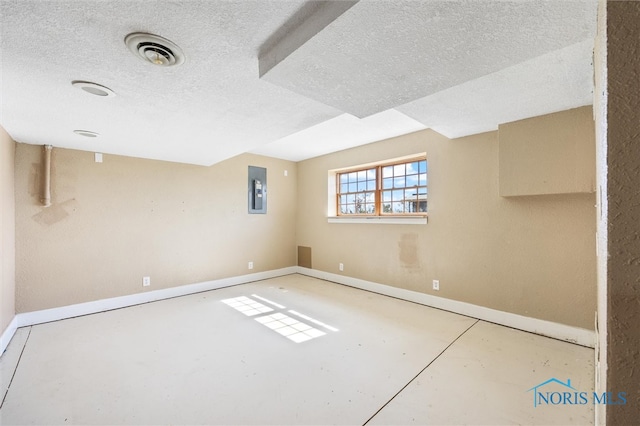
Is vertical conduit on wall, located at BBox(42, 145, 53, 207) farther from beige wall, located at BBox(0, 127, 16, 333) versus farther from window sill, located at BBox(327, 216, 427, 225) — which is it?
window sill, located at BBox(327, 216, 427, 225)

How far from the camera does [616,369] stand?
495 millimetres

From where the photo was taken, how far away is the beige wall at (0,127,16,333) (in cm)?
238

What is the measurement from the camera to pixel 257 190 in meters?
4.77

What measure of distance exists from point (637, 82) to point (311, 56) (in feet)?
3.68

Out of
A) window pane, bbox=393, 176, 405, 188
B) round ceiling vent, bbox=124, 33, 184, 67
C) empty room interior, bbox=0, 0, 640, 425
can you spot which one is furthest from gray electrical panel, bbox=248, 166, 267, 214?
round ceiling vent, bbox=124, 33, 184, 67

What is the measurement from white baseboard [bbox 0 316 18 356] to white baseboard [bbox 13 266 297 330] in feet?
0.28

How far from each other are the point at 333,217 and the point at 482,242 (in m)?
2.35

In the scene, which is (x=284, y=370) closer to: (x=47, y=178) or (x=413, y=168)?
(x=413, y=168)

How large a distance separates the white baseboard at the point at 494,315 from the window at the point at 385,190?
1.10 metres

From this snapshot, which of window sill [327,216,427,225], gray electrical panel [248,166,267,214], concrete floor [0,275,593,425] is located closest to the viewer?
concrete floor [0,275,593,425]

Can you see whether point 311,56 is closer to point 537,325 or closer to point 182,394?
point 182,394

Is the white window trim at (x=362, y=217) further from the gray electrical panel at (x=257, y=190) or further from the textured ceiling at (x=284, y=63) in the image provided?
the textured ceiling at (x=284, y=63)
